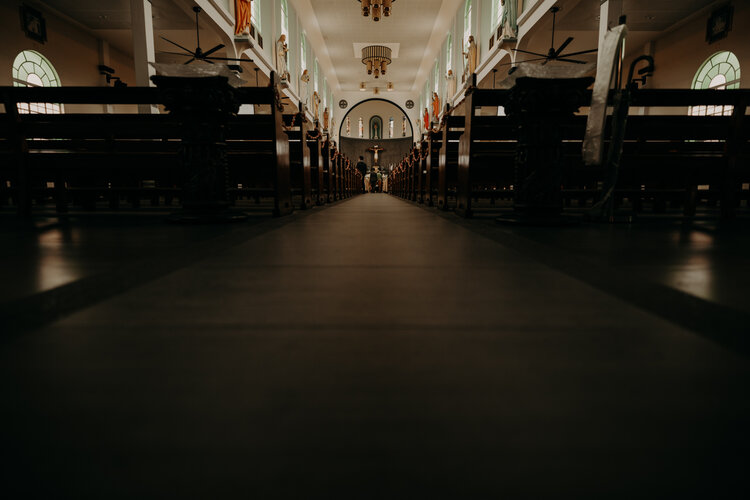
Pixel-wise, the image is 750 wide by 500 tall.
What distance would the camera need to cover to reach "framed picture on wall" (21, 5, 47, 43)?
7.41m

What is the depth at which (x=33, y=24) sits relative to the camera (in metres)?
7.65

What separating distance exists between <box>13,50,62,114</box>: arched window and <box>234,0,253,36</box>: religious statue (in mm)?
3414

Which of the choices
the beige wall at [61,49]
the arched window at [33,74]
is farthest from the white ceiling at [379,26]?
the arched window at [33,74]

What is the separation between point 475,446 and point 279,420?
0.17 m

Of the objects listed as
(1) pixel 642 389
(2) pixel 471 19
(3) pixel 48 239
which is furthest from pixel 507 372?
(2) pixel 471 19

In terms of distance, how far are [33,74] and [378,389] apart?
33.5ft

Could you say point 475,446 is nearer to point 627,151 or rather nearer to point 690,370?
point 690,370

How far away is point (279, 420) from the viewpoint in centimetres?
36

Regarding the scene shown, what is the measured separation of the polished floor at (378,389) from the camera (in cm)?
30

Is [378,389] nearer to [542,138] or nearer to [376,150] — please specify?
[542,138]

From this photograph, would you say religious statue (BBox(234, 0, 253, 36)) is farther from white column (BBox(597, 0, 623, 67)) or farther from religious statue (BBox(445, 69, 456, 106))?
religious statue (BBox(445, 69, 456, 106))

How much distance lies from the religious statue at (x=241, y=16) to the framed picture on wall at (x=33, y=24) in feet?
11.9

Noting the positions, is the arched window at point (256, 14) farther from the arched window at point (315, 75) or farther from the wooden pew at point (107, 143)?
the wooden pew at point (107, 143)

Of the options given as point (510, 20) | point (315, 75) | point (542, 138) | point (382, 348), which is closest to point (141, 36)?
point (542, 138)
